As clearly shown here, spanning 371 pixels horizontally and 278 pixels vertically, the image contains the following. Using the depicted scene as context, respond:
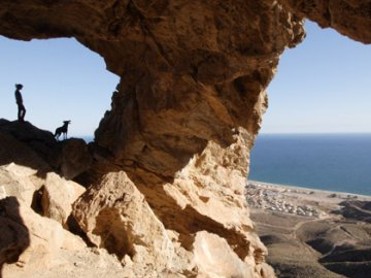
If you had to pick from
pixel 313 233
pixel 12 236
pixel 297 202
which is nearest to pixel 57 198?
pixel 12 236

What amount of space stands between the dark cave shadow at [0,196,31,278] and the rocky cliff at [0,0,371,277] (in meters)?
2.17

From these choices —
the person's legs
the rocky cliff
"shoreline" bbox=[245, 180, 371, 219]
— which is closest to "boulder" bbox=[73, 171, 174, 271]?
the rocky cliff

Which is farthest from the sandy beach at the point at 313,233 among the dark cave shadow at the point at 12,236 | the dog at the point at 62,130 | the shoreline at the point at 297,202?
the dark cave shadow at the point at 12,236

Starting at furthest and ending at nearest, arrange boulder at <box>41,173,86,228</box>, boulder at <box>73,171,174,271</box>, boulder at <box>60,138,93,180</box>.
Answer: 1. boulder at <box>60,138,93,180</box>
2. boulder at <box>41,173,86,228</box>
3. boulder at <box>73,171,174,271</box>

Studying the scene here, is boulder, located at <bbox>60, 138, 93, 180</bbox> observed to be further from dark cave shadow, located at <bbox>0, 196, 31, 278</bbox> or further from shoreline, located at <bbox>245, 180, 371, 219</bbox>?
shoreline, located at <bbox>245, 180, 371, 219</bbox>

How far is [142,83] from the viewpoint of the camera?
19.0 metres

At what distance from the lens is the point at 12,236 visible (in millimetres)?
10445

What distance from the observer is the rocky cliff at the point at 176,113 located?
507 inches

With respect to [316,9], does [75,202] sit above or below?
below

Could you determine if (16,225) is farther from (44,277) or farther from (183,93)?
(183,93)

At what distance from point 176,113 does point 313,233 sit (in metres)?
50.9

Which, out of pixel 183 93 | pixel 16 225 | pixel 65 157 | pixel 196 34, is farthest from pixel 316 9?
pixel 65 157

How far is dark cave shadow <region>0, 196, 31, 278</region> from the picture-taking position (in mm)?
10250

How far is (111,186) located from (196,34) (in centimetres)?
→ 630
